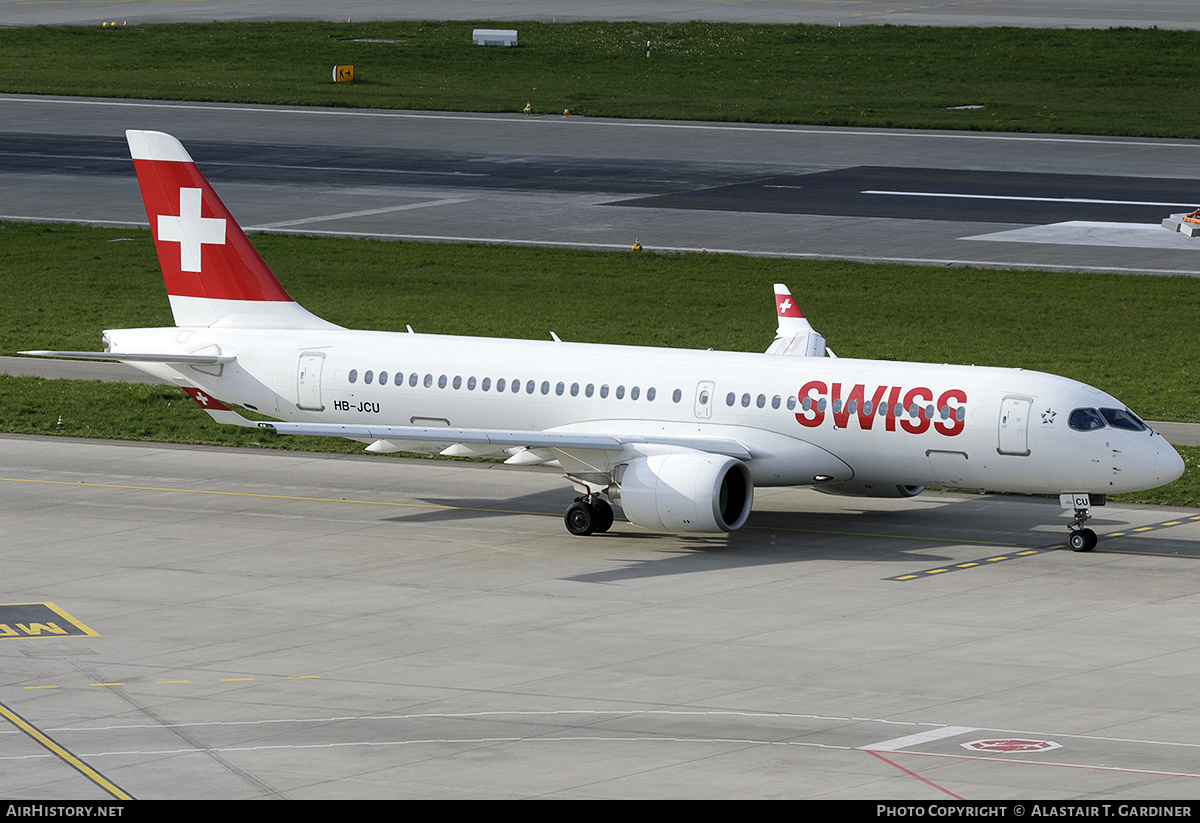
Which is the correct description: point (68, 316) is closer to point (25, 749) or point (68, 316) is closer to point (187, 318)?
point (187, 318)

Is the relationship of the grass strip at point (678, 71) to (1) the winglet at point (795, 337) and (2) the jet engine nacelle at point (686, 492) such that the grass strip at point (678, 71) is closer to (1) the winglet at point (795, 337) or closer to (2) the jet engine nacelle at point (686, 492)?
(1) the winglet at point (795, 337)

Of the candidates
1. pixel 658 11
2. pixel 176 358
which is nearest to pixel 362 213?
pixel 176 358

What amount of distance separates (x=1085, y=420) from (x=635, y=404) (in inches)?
355

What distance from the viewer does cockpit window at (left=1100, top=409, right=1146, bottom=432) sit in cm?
3622

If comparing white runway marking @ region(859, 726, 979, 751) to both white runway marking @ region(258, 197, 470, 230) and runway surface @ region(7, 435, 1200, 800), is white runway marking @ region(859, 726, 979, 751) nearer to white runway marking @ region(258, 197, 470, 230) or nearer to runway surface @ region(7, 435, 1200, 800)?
runway surface @ region(7, 435, 1200, 800)

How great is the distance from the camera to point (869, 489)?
3881 centimetres

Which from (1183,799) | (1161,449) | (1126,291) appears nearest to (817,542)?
(1161,449)

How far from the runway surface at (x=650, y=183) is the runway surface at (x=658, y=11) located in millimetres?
32558

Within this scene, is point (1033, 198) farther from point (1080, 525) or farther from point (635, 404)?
point (635, 404)

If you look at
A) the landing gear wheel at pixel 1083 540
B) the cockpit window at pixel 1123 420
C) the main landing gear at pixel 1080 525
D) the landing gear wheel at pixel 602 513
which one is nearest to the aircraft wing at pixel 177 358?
the landing gear wheel at pixel 602 513

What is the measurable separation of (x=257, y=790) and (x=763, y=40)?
9908cm

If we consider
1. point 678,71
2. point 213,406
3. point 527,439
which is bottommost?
point 527,439

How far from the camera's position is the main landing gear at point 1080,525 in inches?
1438

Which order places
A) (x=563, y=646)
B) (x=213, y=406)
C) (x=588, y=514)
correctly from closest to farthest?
(x=563, y=646) < (x=588, y=514) < (x=213, y=406)
